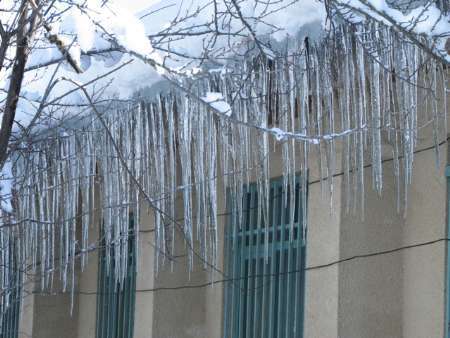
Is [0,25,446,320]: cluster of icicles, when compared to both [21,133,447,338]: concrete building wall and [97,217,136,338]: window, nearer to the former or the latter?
[21,133,447,338]: concrete building wall

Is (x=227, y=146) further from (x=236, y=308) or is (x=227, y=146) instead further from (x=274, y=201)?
(x=236, y=308)

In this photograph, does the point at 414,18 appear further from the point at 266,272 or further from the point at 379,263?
the point at 266,272

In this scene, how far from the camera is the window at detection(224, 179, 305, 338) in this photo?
8.42m

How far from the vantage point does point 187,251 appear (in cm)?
949

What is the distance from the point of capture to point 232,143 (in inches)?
322

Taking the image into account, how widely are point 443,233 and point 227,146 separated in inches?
62.5

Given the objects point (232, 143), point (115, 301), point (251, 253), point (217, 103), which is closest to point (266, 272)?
point (251, 253)

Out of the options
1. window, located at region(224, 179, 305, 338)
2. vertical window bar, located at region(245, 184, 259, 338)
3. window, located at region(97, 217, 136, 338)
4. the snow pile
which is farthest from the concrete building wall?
window, located at region(97, 217, 136, 338)

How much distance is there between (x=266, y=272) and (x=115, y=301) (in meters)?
2.22

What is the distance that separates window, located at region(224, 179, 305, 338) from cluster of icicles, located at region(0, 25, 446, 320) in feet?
0.44

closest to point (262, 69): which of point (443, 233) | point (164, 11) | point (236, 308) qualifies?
point (164, 11)

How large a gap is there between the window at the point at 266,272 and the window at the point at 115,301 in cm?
120

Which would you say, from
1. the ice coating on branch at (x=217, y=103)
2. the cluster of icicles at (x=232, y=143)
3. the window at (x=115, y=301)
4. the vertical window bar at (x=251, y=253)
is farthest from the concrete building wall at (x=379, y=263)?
the window at (x=115, y=301)

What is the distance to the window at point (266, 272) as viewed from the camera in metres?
8.42
